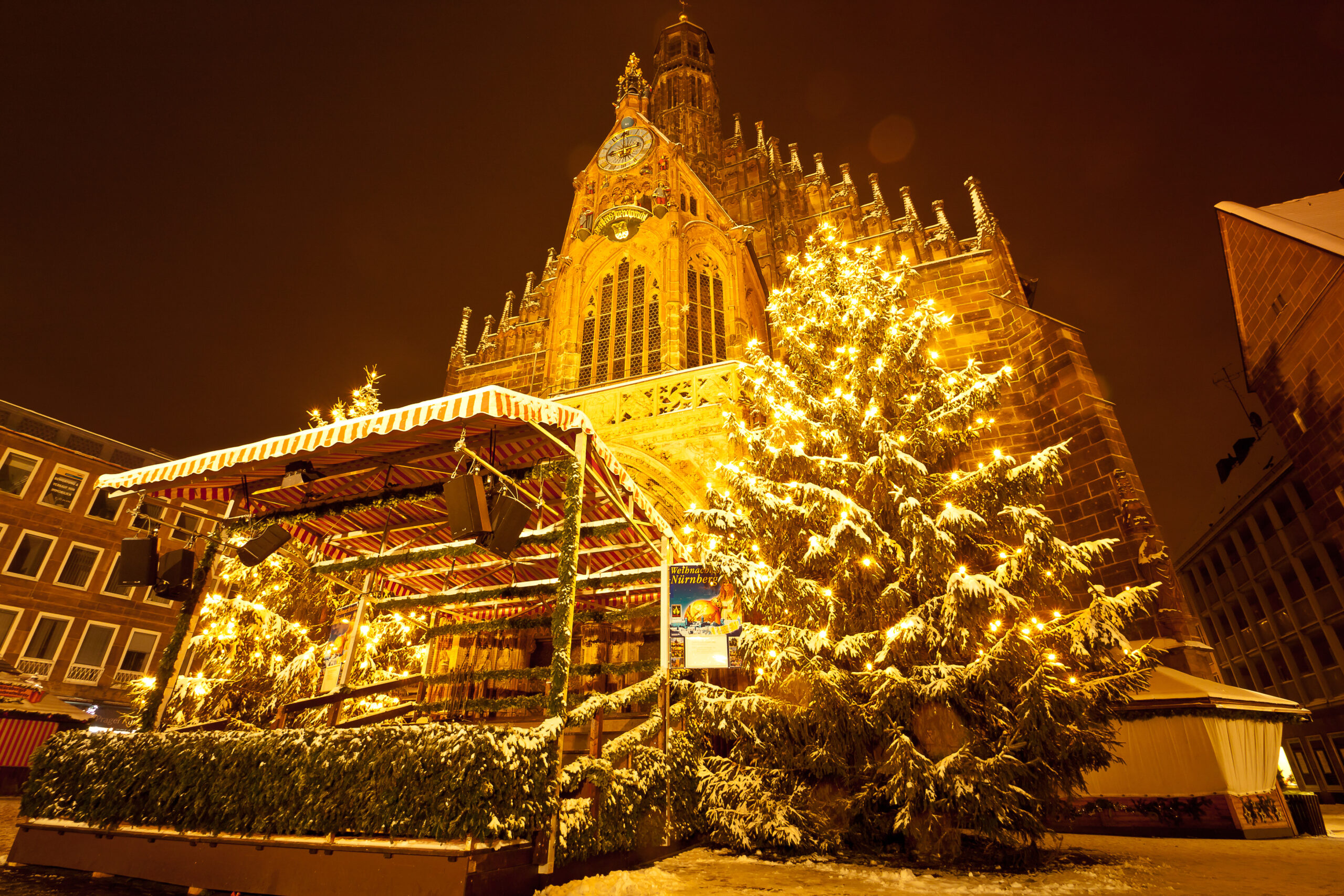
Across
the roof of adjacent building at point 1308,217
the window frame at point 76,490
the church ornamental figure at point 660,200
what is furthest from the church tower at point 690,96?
the window frame at point 76,490

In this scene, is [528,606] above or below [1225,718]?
above

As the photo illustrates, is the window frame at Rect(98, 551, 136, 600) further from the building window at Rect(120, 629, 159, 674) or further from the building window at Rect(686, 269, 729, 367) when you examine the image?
the building window at Rect(686, 269, 729, 367)

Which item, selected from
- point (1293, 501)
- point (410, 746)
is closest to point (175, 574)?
point (410, 746)

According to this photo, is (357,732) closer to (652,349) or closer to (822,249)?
(822,249)

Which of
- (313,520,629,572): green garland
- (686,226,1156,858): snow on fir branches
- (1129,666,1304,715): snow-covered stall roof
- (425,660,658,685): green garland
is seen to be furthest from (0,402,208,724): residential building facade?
(1129,666,1304,715): snow-covered stall roof

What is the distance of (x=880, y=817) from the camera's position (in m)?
6.43

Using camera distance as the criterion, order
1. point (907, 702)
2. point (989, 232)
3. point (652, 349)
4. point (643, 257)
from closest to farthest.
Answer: point (907, 702) < point (989, 232) < point (652, 349) < point (643, 257)

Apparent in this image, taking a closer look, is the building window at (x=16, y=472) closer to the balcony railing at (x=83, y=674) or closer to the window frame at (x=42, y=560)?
the window frame at (x=42, y=560)

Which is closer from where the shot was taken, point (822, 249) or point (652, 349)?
point (822, 249)

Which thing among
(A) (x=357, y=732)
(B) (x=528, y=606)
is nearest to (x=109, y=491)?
(A) (x=357, y=732)

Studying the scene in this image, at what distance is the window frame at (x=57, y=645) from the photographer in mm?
21469

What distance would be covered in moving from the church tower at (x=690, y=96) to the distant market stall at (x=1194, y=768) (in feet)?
76.6

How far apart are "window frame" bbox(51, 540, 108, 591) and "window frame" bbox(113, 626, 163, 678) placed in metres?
2.39

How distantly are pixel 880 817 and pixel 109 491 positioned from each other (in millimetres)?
9357
